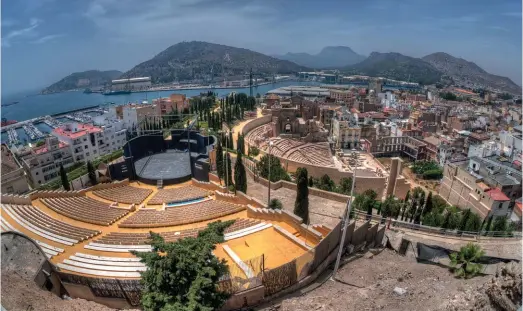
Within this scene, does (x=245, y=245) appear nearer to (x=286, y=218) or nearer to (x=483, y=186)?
(x=286, y=218)

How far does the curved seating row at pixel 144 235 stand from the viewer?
669 inches

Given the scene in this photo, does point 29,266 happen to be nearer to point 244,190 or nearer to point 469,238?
point 244,190

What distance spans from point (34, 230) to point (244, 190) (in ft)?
45.2

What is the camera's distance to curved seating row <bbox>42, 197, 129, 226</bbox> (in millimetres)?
20281

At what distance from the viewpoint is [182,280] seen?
9.44 metres

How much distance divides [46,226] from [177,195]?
9034 mm

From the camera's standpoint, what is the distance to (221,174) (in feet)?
86.6

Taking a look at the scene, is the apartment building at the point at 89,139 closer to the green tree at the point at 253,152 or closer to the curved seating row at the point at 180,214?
the green tree at the point at 253,152

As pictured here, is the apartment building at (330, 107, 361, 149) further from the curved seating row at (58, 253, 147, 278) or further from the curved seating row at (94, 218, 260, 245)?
the curved seating row at (58, 253, 147, 278)

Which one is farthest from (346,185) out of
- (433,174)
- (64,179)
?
→ (64,179)

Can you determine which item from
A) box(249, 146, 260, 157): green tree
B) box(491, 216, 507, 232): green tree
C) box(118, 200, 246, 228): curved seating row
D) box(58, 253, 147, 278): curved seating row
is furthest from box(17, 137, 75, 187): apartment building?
box(491, 216, 507, 232): green tree

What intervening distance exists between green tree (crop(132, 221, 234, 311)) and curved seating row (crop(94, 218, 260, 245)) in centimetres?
679

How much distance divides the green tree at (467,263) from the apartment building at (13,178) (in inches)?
1573

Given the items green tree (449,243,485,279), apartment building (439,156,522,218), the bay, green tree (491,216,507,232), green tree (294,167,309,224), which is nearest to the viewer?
green tree (449,243,485,279)
